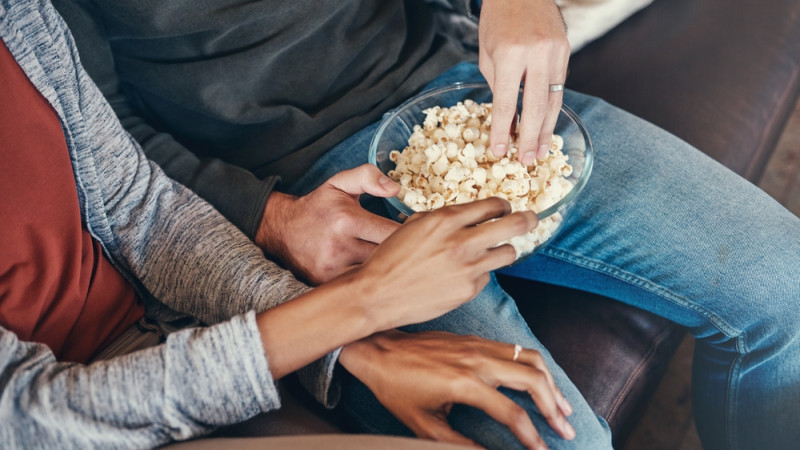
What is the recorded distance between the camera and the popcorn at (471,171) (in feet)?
2.68

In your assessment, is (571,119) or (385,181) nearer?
(385,181)

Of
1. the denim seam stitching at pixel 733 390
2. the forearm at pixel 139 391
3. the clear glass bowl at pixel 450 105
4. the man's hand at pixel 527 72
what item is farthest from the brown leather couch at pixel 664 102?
the forearm at pixel 139 391

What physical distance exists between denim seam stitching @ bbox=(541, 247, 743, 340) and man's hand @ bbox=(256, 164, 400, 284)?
33 centimetres

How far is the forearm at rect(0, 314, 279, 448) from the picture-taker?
591mm

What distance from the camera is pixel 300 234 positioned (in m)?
0.87

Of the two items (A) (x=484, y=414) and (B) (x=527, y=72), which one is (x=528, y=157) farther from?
(A) (x=484, y=414)

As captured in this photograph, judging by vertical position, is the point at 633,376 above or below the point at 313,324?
below

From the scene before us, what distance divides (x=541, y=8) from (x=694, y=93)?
507 mm

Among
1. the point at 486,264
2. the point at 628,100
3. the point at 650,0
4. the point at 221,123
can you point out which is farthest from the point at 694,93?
the point at 221,123

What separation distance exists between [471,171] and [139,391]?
19.5 inches

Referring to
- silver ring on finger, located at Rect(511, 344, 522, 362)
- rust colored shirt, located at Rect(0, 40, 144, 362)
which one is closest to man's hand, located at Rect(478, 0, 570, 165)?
silver ring on finger, located at Rect(511, 344, 522, 362)

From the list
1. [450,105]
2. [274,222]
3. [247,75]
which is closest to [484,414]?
[274,222]

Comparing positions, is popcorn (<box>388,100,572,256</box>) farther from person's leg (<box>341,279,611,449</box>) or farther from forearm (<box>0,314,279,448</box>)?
forearm (<box>0,314,279,448</box>)

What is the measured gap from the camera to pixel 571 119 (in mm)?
939
